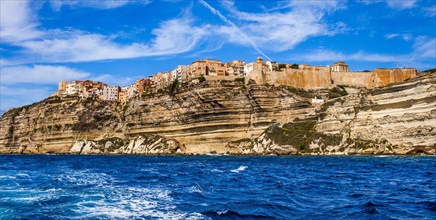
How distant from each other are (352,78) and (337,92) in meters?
10.7

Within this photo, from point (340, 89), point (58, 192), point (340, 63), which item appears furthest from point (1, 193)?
point (340, 63)

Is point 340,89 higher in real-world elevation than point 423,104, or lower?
higher

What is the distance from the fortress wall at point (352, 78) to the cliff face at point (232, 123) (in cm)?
2259

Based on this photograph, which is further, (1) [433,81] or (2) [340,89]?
(2) [340,89]

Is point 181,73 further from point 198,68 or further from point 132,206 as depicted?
point 132,206

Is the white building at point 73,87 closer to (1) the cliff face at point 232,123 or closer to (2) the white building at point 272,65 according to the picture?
(1) the cliff face at point 232,123

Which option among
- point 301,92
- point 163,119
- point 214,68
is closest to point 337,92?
point 301,92

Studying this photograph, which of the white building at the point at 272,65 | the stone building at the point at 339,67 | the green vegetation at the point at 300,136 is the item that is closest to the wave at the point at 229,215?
the green vegetation at the point at 300,136

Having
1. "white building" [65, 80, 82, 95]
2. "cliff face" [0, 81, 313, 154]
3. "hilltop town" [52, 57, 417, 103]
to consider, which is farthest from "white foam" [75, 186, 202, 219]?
"white building" [65, 80, 82, 95]

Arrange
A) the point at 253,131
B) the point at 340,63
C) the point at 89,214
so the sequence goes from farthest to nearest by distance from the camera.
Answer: the point at 340,63, the point at 253,131, the point at 89,214

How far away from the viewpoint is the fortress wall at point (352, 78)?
123062 millimetres

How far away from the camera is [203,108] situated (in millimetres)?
106375

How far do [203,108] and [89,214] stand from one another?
291ft

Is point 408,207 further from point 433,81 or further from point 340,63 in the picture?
point 340,63
